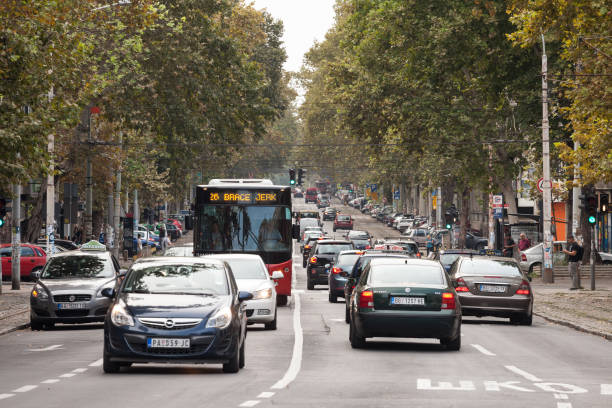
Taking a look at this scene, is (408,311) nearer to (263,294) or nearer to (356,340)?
(356,340)

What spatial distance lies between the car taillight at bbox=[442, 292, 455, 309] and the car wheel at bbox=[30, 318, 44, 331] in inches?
377

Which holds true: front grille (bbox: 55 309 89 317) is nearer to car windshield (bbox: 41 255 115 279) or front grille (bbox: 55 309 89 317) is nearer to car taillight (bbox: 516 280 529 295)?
car windshield (bbox: 41 255 115 279)

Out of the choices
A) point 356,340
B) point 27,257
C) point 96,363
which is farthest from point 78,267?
point 27,257

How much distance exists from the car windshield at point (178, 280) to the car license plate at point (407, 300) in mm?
3766

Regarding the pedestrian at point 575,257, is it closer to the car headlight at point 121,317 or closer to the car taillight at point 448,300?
the car taillight at point 448,300

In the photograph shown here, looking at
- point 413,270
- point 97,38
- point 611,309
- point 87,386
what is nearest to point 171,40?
point 97,38

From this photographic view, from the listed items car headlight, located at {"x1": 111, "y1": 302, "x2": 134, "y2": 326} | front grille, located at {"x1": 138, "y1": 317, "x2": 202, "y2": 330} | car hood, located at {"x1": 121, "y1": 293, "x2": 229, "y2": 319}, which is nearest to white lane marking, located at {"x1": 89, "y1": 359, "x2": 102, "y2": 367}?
car hood, located at {"x1": 121, "y1": 293, "x2": 229, "y2": 319}

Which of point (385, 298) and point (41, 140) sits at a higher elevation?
point (41, 140)

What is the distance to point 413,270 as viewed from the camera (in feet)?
65.6

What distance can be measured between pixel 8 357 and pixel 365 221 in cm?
11651

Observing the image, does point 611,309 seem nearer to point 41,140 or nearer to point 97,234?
point 41,140

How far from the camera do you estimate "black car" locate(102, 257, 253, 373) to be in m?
14.9

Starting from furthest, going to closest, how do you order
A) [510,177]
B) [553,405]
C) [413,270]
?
[510,177] → [413,270] → [553,405]

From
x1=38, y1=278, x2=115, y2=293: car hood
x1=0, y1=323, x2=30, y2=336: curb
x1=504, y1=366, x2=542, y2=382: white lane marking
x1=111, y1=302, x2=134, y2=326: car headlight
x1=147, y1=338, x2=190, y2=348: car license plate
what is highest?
x1=111, y1=302, x2=134, y2=326: car headlight
